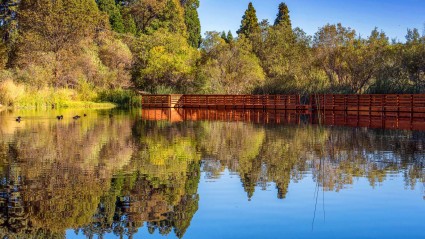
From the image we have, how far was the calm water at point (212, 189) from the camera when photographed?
739cm

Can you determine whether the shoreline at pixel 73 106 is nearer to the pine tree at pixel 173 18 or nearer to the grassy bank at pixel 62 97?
the grassy bank at pixel 62 97

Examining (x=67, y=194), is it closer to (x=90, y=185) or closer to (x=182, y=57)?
(x=90, y=185)

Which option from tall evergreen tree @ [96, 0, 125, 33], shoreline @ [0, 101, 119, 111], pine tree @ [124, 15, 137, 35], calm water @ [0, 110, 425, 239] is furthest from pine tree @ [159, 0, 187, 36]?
calm water @ [0, 110, 425, 239]

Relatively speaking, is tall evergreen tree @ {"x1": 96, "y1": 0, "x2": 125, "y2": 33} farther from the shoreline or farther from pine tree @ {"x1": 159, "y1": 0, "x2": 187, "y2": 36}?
the shoreline

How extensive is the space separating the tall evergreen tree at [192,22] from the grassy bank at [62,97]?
912 inches

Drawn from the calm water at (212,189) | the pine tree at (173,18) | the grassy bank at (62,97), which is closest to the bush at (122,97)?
the grassy bank at (62,97)

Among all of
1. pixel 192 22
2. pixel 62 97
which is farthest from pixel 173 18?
pixel 62 97

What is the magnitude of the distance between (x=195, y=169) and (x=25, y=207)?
4.61 meters

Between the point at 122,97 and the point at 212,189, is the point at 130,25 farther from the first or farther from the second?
the point at 212,189

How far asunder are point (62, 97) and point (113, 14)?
26365 millimetres

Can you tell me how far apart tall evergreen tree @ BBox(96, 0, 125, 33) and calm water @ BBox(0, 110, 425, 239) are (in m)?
54.8

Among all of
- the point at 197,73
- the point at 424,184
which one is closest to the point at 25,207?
the point at 424,184

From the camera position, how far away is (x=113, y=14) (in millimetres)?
72688

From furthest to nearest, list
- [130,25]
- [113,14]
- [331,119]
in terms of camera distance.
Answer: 1. [130,25]
2. [113,14]
3. [331,119]
